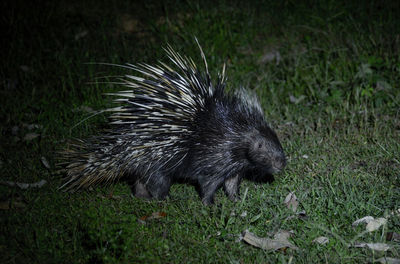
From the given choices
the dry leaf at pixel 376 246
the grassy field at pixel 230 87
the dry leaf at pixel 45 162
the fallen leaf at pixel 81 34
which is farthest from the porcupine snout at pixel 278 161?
the fallen leaf at pixel 81 34

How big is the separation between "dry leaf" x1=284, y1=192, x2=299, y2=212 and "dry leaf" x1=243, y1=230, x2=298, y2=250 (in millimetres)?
458

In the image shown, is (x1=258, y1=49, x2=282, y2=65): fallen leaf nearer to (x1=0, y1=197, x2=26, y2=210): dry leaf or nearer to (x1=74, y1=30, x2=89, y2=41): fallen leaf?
(x1=74, y1=30, x2=89, y2=41): fallen leaf

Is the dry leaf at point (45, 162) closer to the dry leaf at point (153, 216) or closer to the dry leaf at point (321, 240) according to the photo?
the dry leaf at point (153, 216)

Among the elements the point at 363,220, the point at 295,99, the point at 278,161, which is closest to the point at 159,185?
the point at 278,161

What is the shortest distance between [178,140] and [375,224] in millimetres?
1785

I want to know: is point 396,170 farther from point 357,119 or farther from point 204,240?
point 204,240

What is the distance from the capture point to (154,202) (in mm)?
4137

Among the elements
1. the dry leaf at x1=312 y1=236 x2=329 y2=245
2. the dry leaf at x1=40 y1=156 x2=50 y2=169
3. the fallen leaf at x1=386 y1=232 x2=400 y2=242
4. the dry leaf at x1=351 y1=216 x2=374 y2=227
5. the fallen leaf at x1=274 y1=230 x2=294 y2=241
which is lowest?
the dry leaf at x1=40 y1=156 x2=50 y2=169

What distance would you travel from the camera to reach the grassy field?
11.1ft

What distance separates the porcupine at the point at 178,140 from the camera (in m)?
3.95

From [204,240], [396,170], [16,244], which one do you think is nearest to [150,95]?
[204,240]

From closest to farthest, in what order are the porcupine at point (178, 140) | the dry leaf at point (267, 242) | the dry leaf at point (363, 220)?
the dry leaf at point (267, 242) → the dry leaf at point (363, 220) → the porcupine at point (178, 140)

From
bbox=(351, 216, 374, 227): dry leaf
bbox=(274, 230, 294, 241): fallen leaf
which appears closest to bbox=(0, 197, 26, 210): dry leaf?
bbox=(274, 230, 294, 241): fallen leaf

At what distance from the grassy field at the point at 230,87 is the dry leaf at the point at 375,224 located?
85mm
